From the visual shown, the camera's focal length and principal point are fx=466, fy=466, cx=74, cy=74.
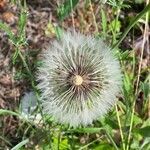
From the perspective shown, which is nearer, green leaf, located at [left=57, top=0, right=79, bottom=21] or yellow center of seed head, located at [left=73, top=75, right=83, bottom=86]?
yellow center of seed head, located at [left=73, top=75, right=83, bottom=86]

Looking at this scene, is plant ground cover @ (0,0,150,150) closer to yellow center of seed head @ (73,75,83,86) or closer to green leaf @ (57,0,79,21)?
green leaf @ (57,0,79,21)

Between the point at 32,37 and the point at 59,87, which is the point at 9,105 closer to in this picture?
the point at 32,37

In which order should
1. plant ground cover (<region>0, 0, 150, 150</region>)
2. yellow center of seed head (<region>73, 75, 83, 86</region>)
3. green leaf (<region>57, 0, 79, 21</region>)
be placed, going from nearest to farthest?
yellow center of seed head (<region>73, 75, 83, 86</region>), green leaf (<region>57, 0, 79, 21</region>), plant ground cover (<region>0, 0, 150, 150</region>)

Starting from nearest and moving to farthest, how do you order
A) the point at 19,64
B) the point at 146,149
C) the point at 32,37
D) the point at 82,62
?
the point at 82,62 → the point at 146,149 → the point at 19,64 → the point at 32,37

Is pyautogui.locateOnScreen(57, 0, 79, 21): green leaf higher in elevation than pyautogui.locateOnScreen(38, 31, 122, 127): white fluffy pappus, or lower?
higher

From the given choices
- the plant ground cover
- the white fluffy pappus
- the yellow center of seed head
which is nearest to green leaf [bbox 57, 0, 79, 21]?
the plant ground cover

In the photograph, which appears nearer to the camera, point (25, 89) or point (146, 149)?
point (146, 149)

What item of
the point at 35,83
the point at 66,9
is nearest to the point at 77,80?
the point at 66,9

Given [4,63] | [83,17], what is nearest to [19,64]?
[4,63]
